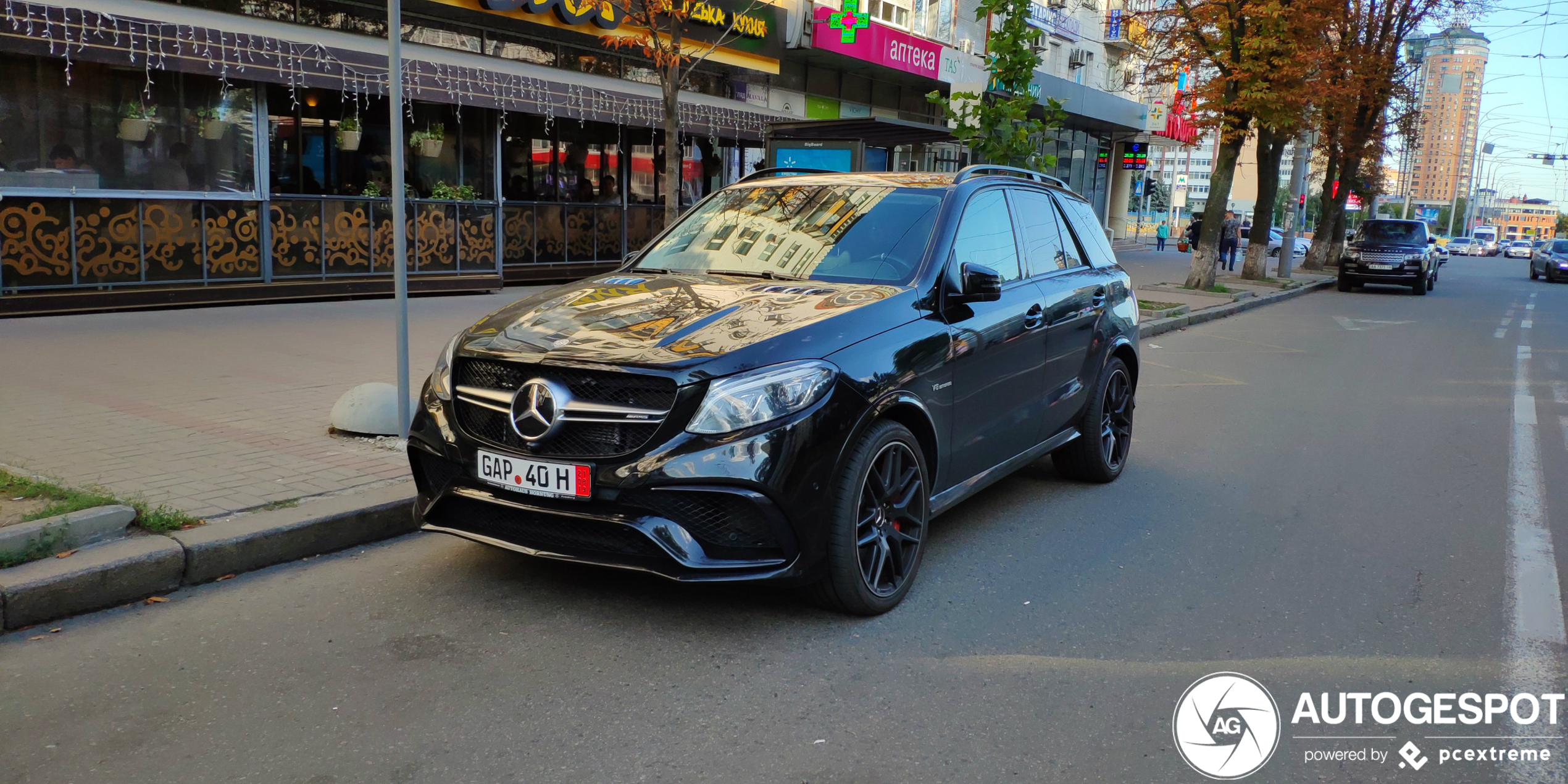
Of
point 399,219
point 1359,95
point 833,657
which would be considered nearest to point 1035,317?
point 833,657

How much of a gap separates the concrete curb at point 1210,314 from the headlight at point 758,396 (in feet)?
28.6

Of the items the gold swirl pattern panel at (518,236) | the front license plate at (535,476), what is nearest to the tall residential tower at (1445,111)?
the gold swirl pattern panel at (518,236)

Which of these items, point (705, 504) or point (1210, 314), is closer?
point (705, 504)

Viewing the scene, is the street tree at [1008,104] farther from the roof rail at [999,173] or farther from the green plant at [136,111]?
the green plant at [136,111]

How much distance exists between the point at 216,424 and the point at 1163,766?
5.60m

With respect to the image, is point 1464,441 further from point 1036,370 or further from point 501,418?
point 501,418

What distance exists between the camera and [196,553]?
442 centimetres

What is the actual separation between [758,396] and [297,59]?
11318 millimetres

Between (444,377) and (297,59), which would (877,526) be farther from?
(297,59)

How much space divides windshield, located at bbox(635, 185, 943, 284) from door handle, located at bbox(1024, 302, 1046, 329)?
2.34 ft

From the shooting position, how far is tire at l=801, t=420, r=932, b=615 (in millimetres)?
4012

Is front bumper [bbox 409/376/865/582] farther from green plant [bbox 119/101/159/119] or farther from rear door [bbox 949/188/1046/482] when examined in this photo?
green plant [bbox 119/101/159/119]

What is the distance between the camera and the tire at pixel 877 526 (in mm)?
4012

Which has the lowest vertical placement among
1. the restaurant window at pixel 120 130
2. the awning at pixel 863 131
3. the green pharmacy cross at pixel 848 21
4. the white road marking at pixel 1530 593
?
the white road marking at pixel 1530 593
